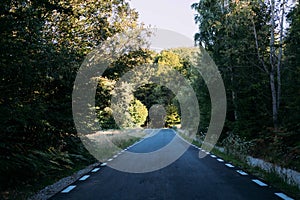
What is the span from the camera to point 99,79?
15836 millimetres

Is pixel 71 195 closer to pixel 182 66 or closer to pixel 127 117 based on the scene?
pixel 127 117

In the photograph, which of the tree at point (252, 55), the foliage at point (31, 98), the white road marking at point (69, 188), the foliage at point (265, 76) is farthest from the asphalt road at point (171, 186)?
the tree at point (252, 55)

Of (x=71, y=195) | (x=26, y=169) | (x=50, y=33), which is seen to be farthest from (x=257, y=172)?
(x=50, y=33)

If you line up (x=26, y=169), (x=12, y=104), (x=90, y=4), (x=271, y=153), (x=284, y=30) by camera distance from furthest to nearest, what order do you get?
(x=90, y=4)
(x=284, y=30)
(x=271, y=153)
(x=26, y=169)
(x=12, y=104)

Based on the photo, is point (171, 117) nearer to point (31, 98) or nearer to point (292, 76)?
point (292, 76)

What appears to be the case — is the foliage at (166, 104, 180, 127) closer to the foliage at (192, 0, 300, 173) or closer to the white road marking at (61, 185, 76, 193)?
the foliage at (192, 0, 300, 173)

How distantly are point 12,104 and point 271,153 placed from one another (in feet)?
27.3

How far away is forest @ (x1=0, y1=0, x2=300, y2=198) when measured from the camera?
6918 millimetres

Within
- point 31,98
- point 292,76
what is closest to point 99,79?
point 31,98

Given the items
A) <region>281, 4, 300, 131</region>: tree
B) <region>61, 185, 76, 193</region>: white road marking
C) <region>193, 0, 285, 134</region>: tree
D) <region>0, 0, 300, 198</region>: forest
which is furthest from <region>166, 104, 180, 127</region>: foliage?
<region>61, 185, 76, 193</region>: white road marking

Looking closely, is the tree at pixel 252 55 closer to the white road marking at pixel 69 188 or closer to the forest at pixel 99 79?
the forest at pixel 99 79

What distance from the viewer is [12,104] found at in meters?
6.73

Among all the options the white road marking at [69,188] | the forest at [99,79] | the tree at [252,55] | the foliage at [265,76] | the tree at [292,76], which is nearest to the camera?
the forest at [99,79]

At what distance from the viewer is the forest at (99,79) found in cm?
692
